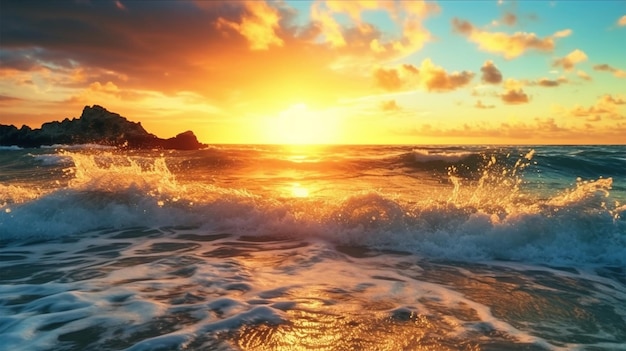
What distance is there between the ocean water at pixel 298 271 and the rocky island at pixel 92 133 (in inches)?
2389

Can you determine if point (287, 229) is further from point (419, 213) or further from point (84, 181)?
point (84, 181)

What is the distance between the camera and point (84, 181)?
1220 cm

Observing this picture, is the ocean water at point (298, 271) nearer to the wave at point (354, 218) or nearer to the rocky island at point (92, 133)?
the wave at point (354, 218)

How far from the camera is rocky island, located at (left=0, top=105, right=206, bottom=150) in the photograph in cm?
7114

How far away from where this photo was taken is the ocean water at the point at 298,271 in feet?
14.4

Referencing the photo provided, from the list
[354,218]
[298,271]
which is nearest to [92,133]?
[354,218]

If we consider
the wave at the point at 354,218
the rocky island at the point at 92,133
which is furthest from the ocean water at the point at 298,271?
the rocky island at the point at 92,133

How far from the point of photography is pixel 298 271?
6855 millimetres

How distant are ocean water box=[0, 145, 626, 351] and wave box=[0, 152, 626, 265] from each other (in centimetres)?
4

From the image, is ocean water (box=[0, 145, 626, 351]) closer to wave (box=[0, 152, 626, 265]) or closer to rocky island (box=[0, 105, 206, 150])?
wave (box=[0, 152, 626, 265])

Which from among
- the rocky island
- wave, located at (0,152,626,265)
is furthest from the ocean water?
the rocky island

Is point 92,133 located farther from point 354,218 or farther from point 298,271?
point 298,271

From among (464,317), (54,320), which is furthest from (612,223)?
(54,320)

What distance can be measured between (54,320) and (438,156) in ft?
82.8
